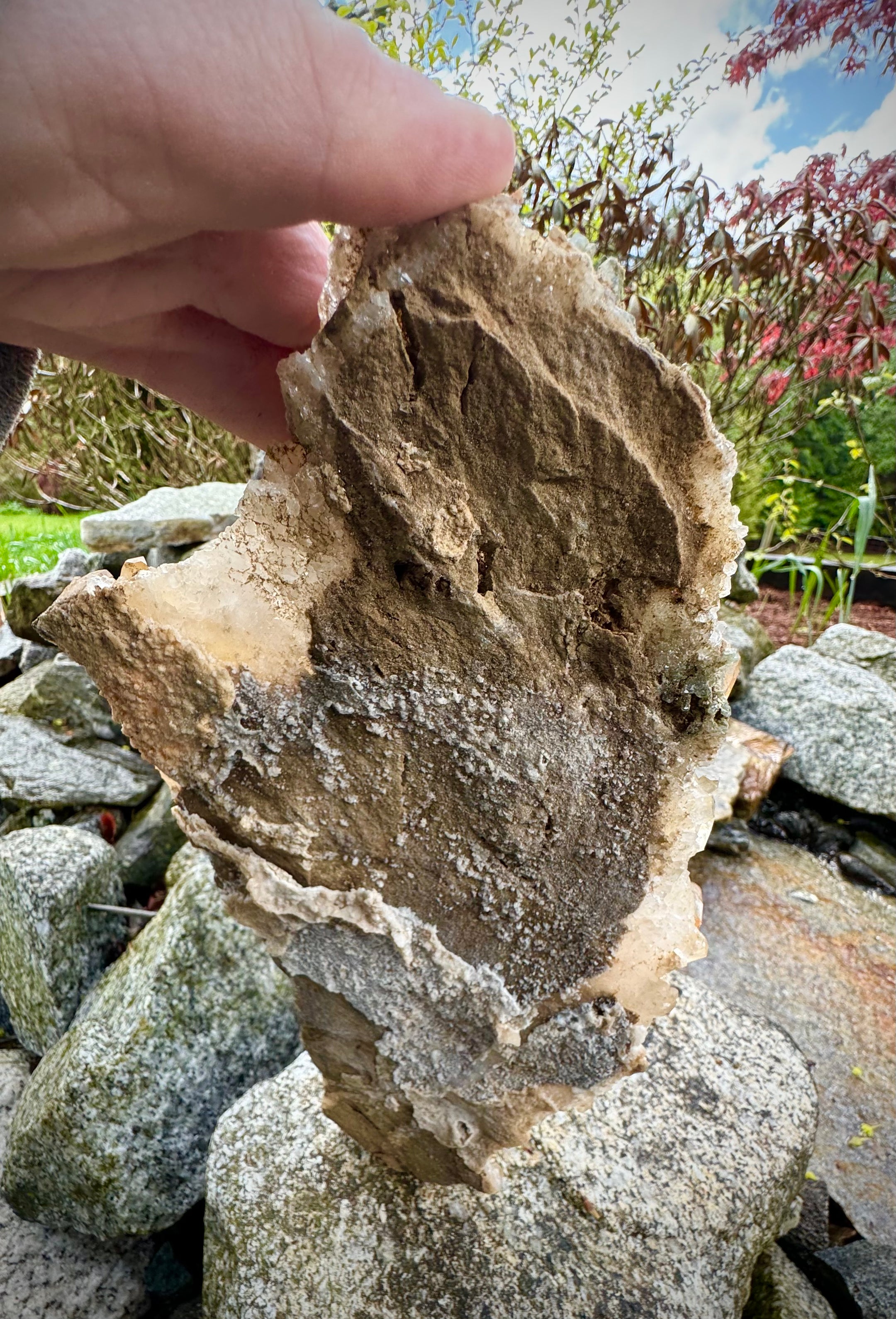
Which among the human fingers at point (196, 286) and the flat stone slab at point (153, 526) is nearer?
the human fingers at point (196, 286)

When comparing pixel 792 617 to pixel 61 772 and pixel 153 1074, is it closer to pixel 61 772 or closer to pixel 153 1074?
pixel 61 772

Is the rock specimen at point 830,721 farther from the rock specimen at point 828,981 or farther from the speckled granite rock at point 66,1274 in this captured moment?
the speckled granite rock at point 66,1274

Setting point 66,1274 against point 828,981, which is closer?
point 66,1274

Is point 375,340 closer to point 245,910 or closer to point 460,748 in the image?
point 460,748

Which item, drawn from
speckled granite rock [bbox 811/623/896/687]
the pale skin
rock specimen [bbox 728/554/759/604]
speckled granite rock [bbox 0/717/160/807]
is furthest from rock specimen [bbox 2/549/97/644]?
speckled granite rock [bbox 811/623/896/687]

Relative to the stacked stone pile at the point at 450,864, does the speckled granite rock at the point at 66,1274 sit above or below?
below

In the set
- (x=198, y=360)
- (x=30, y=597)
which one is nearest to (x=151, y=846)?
(x=30, y=597)

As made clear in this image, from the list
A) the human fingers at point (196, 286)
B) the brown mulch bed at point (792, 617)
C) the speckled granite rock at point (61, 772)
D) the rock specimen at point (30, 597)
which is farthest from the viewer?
the brown mulch bed at point (792, 617)

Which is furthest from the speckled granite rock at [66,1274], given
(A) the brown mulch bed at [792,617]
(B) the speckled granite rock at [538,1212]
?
(A) the brown mulch bed at [792,617]
